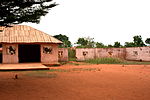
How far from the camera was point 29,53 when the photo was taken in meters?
23.6

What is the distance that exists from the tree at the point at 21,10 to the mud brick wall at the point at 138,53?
18224mm

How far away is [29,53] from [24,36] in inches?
235

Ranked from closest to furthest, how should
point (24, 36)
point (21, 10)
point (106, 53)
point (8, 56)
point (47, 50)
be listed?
point (21, 10) → point (8, 56) → point (24, 36) → point (47, 50) → point (106, 53)

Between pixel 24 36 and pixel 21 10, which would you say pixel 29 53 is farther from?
pixel 21 10

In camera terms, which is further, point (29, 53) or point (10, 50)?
point (29, 53)

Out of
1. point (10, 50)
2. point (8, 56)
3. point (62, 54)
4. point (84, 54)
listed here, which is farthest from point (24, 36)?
point (84, 54)

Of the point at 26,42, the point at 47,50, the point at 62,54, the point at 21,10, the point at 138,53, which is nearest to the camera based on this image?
the point at 21,10

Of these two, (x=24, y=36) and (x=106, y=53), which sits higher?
(x=24, y=36)

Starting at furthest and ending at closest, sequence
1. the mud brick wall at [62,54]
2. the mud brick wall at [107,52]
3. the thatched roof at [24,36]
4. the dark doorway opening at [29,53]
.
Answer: the mud brick wall at [107,52] → the dark doorway opening at [29,53] → the mud brick wall at [62,54] → the thatched roof at [24,36]

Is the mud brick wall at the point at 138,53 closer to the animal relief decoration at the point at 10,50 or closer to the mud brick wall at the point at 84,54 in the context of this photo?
the mud brick wall at the point at 84,54

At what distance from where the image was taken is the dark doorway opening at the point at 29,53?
76.6ft

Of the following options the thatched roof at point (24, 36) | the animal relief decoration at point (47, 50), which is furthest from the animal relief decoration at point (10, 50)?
the animal relief decoration at point (47, 50)

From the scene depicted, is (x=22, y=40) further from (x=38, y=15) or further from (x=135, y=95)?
(x=135, y=95)

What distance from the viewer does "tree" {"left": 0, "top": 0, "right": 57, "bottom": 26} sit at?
6.27 meters
